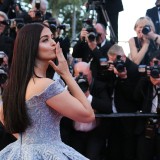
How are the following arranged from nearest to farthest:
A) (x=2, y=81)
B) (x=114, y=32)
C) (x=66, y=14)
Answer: (x=2, y=81) < (x=114, y=32) < (x=66, y=14)

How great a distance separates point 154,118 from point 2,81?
183 centimetres

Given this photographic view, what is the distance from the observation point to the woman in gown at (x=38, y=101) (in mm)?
2736

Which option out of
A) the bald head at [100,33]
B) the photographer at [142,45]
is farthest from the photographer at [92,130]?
the bald head at [100,33]

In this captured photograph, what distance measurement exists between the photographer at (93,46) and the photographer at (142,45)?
1.25 ft

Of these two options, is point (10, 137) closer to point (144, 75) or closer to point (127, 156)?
point (127, 156)

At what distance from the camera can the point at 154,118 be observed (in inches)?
204

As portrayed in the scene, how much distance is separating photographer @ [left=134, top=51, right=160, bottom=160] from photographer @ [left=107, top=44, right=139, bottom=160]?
122mm

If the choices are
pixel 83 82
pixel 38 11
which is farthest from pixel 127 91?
pixel 38 11

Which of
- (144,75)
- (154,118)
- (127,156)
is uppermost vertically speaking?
(144,75)

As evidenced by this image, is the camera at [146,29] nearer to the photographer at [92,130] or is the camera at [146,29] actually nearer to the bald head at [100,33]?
the bald head at [100,33]

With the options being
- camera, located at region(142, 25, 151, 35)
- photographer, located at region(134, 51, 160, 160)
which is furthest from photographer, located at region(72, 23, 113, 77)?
photographer, located at region(134, 51, 160, 160)

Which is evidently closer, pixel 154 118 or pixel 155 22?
pixel 154 118

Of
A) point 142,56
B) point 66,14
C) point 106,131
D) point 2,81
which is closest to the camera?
point 2,81

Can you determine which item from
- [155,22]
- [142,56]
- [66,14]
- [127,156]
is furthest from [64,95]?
[66,14]
